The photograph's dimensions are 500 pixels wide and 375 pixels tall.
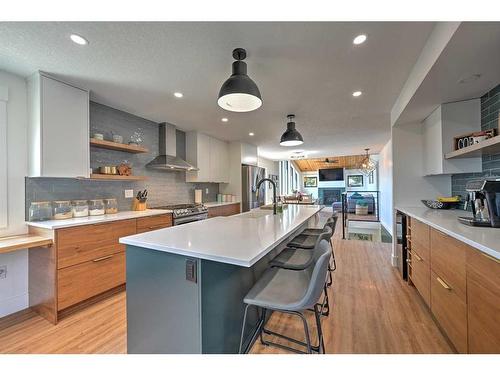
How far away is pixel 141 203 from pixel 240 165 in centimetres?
259

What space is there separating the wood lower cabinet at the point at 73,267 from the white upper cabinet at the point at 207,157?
214 cm

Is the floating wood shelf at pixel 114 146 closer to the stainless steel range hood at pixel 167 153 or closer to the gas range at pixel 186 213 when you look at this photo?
the stainless steel range hood at pixel 167 153

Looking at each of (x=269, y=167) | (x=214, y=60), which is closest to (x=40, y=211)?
(x=214, y=60)

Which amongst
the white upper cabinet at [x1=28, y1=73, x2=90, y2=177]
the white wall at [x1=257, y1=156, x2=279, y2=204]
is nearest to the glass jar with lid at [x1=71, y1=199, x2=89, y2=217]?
the white upper cabinet at [x1=28, y1=73, x2=90, y2=177]

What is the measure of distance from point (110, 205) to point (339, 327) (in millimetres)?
2981

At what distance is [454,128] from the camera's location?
7.59 feet

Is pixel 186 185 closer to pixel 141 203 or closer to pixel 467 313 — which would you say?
pixel 141 203

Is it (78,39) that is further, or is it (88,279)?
(88,279)

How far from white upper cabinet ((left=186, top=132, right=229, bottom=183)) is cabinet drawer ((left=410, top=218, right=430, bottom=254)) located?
140 inches

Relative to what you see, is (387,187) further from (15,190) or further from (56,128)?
(15,190)

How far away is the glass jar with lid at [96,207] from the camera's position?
2.59 metres

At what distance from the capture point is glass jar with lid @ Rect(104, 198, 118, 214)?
9.15 feet
